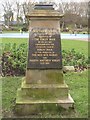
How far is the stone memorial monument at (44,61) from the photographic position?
7.38 m

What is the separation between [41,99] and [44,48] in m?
1.15

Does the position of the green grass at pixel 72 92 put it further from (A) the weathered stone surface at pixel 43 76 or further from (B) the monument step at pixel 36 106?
(A) the weathered stone surface at pixel 43 76

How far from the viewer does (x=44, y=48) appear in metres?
7.48

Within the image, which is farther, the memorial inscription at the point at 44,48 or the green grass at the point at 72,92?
the memorial inscription at the point at 44,48

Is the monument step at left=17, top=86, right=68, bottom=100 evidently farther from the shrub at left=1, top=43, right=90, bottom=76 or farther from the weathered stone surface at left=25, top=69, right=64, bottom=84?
the shrub at left=1, top=43, right=90, bottom=76

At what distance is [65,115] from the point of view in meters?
7.14

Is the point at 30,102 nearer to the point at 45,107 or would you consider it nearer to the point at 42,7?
the point at 45,107

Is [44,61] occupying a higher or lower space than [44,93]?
higher

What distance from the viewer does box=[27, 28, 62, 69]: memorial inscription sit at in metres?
7.47

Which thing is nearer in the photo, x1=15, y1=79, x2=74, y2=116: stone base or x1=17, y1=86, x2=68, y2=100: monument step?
x1=15, y1=79, x2=74, y2=116: stone base

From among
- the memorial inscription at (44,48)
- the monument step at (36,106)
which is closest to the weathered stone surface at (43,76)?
the memorial inscription at (44,48)

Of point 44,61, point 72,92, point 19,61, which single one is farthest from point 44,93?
point 19,61

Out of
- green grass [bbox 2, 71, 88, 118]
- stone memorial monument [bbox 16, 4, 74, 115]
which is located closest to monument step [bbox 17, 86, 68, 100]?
stone memorial monument [bbox 16, 4, 74, 115]

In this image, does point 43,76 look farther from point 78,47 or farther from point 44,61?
point 78,47
